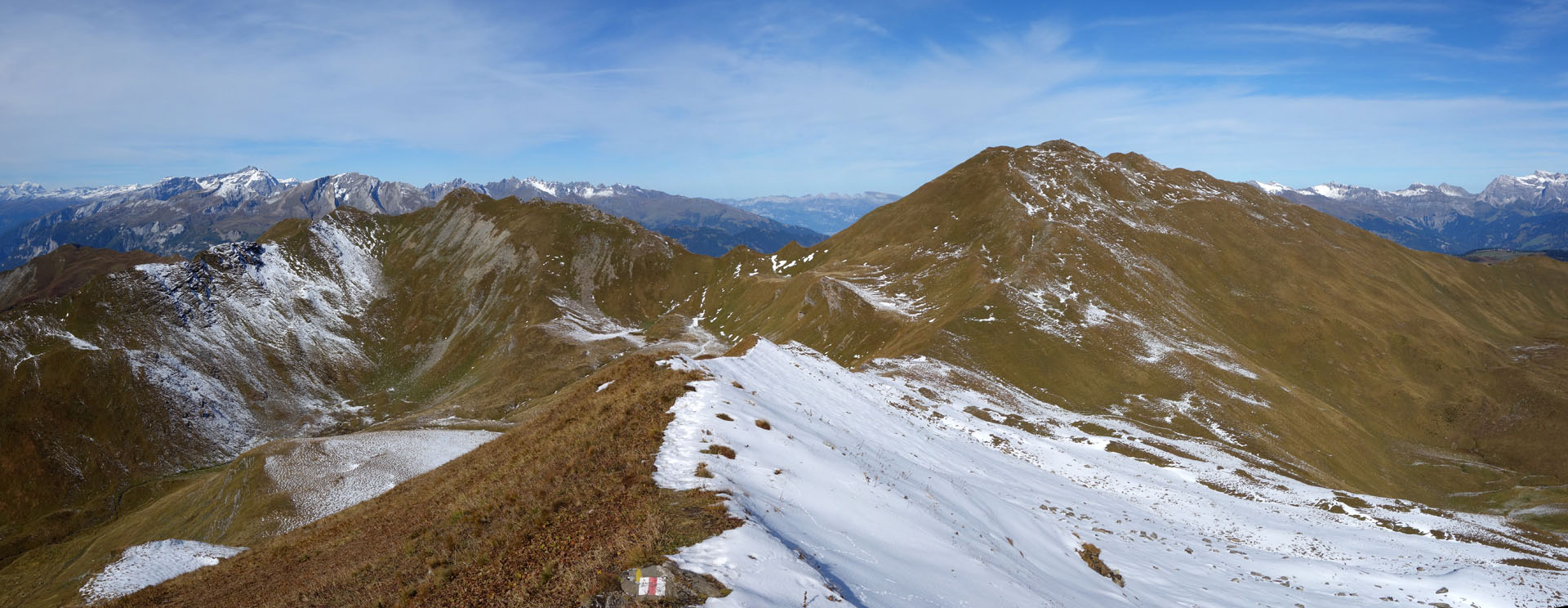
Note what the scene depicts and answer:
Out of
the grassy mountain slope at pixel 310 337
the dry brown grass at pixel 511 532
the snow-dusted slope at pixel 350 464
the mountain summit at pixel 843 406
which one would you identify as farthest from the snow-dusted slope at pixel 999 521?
the grassy mountain slope at pixel 310 337

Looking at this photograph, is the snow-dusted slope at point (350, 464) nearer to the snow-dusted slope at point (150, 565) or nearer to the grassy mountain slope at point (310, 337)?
the snow-dusted slope at point (150, 565)

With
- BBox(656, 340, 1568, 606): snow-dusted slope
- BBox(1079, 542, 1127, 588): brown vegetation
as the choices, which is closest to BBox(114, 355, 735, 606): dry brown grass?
BBox(656, 340, 1568, 606): snow-dusted slope

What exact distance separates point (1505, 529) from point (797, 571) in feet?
246

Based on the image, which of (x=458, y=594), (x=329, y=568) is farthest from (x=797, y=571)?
(x=329, y=568)

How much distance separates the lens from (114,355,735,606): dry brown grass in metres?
12.5

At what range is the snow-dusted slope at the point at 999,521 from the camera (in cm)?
1473

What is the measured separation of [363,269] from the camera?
6437 inches

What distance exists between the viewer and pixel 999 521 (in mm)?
23812

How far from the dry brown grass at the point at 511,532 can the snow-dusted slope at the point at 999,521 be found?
130 centimetres

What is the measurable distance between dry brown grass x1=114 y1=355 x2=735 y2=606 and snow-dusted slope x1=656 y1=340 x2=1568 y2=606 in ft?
4.26

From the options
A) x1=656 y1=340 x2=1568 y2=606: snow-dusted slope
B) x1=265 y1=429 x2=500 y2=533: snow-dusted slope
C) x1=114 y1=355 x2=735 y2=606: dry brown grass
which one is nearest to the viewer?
x1=114 y1=355 x2=735 y2=606: dry brown grass

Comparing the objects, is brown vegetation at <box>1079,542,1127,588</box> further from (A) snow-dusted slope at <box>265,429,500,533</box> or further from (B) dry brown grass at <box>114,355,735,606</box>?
(A) snow-dusted slope at <box>265,429,500,533</box>

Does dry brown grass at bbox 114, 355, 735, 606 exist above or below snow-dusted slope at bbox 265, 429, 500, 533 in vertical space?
above

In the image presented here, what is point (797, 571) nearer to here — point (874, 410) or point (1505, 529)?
point (874, 410)
